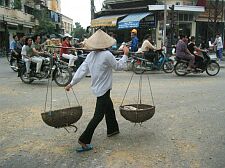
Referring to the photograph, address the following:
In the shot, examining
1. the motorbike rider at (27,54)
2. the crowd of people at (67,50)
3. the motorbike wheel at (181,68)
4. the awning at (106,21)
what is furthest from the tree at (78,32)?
the motorbike rider at (27,54)

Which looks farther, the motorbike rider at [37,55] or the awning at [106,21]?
the awning at [106,21]

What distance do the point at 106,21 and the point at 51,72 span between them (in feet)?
65.8

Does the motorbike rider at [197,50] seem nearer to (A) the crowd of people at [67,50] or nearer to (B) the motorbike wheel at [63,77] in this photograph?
(A) the crowd of people at [67,50]

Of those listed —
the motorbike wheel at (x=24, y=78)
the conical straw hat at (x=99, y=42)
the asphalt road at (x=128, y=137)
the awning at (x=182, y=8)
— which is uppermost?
the awning at (x=182, y=8)

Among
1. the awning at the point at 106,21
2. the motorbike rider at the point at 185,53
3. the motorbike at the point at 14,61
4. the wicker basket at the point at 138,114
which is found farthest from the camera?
the awning at the point at 106,21

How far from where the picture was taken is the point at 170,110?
7621 millimetres

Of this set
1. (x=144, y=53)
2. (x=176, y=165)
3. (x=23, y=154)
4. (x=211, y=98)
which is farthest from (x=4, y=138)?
(x=144, y=53)

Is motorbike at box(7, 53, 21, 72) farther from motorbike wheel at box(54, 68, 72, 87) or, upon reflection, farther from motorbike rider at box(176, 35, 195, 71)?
motorbike rider at box(176, 35, 195, 71)

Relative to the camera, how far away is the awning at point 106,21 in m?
30.0

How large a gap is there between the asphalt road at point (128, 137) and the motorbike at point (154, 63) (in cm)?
574

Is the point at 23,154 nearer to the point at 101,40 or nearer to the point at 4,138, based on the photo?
the point at 4,138

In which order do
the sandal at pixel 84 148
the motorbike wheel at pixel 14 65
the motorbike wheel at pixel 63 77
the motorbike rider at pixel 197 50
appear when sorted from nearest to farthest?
1. the sandal at pixel 84 148
2. the motorbike wheel at pixel 63 77
3. the motorbike rider at pixel 197 50
4. the motorbike wheel at pixel 14 65

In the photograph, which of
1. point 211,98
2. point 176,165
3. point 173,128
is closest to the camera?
point 176,165

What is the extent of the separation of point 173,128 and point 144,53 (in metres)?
9.14
